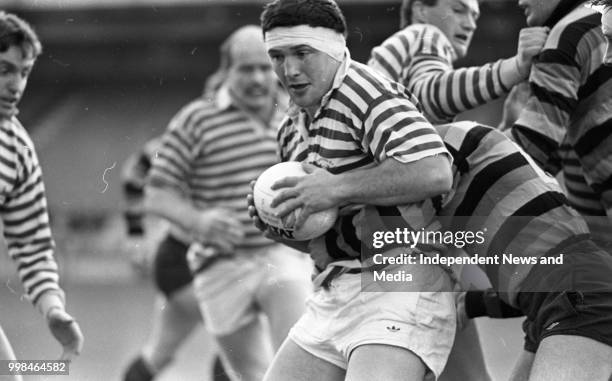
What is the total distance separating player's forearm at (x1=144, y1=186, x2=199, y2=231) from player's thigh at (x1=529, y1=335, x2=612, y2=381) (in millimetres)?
2920

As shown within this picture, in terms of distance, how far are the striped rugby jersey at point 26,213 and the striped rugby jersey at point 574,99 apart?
5.82 feet

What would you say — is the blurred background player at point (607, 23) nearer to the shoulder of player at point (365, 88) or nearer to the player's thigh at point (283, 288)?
the shoulder of player at point (365, 88)

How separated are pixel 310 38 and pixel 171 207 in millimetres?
2679

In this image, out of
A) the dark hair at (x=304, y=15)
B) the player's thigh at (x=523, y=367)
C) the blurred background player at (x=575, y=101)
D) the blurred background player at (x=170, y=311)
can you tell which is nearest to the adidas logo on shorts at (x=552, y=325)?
the player's thigh at (x=523, y=367)

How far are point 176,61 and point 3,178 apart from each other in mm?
3322

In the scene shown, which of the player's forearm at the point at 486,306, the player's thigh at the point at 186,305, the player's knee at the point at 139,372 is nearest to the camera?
the player's forearm at the point at 486,306

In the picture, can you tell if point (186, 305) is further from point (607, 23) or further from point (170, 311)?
point (607, 23)

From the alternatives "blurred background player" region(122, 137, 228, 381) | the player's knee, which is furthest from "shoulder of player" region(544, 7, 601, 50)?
the player's knee

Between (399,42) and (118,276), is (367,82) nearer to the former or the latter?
(399,42)

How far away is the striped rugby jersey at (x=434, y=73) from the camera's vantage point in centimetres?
357

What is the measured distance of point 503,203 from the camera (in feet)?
10.3

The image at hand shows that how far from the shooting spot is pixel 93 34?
5.85 m

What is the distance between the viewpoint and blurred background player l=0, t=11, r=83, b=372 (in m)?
3.83

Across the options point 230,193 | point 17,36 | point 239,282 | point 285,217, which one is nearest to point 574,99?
point 285,217
